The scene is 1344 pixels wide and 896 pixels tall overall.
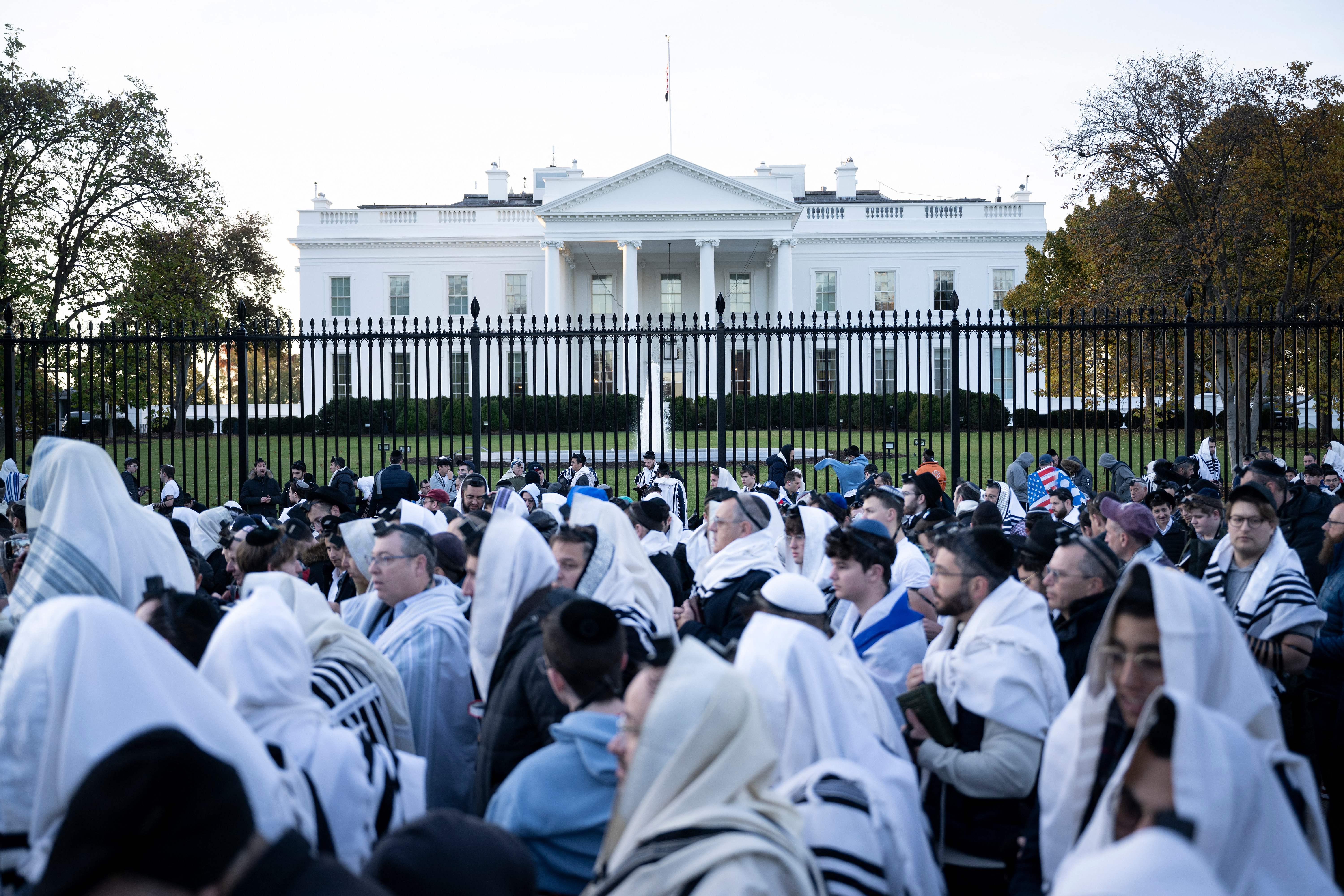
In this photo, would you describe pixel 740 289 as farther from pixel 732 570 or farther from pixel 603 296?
pixel 732 570

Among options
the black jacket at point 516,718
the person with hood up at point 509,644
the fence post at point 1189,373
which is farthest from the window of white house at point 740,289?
the black jacket at point 516,718

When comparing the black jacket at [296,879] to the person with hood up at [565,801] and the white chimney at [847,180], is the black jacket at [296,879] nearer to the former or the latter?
the person with hood up at [565,801]

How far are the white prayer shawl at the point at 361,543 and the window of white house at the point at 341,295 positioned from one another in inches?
1616

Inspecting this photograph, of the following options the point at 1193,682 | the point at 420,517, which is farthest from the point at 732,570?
the point at 1193,682

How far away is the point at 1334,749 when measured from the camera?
4617mm

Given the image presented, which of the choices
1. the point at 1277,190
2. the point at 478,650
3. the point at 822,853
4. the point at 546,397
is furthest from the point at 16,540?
the point at 1277,190

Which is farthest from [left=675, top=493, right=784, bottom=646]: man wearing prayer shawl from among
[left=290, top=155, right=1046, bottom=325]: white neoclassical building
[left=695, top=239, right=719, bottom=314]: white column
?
[left=290, top=155, right=1046, bottom=325]: white neoclassical building

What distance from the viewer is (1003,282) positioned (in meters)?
44.2

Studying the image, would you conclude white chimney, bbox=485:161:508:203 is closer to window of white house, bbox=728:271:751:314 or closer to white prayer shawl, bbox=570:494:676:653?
window of white house, bbox=728:271:751:314

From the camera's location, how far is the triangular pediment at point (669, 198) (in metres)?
37.9

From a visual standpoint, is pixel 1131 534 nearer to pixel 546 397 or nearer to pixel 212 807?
pixel 212 807

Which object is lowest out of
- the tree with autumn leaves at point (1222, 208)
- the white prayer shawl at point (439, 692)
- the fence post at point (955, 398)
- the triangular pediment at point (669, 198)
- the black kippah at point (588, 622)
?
the white prayer shawl at point (439, 692)

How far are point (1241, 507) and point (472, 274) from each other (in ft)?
138

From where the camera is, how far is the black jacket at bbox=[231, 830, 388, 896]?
1.67m
